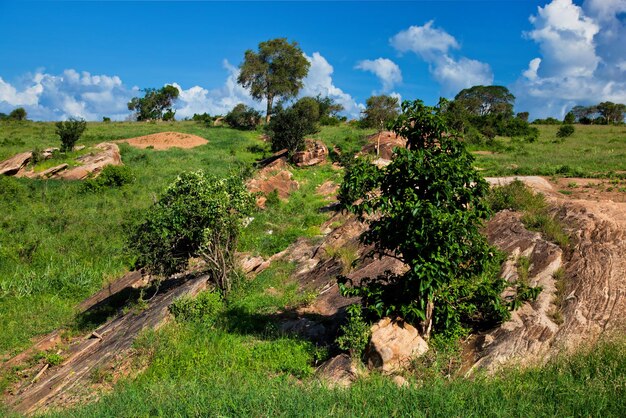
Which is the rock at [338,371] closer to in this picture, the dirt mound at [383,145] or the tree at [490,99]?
the dirt mound at [383,145]

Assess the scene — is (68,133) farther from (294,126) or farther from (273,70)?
(273,70)

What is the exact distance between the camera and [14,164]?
2786 cm

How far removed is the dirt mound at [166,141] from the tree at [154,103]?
111 ft

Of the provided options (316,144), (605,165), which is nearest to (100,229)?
(316,144)

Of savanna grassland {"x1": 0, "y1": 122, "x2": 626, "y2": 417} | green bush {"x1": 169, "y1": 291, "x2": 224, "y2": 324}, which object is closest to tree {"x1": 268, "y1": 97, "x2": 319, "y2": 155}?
savanna grassland {"x1": 0, "y1": 122, "x2": 626, "y2": 417}

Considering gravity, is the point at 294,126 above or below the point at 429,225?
above

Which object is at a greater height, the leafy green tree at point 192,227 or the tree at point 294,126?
the tree at point 294,126

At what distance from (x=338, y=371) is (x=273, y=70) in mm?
52742

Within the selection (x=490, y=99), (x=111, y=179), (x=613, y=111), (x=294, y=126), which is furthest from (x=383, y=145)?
(x=613, y=111)

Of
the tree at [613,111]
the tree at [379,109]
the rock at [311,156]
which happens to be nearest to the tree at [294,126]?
the rock at [311,156]

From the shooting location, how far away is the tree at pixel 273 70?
55.0 metres

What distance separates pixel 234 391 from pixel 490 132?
40.7 metres

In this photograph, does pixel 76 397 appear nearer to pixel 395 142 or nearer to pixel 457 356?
pixel 457 356

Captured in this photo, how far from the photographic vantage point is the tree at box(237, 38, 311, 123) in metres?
55.0
